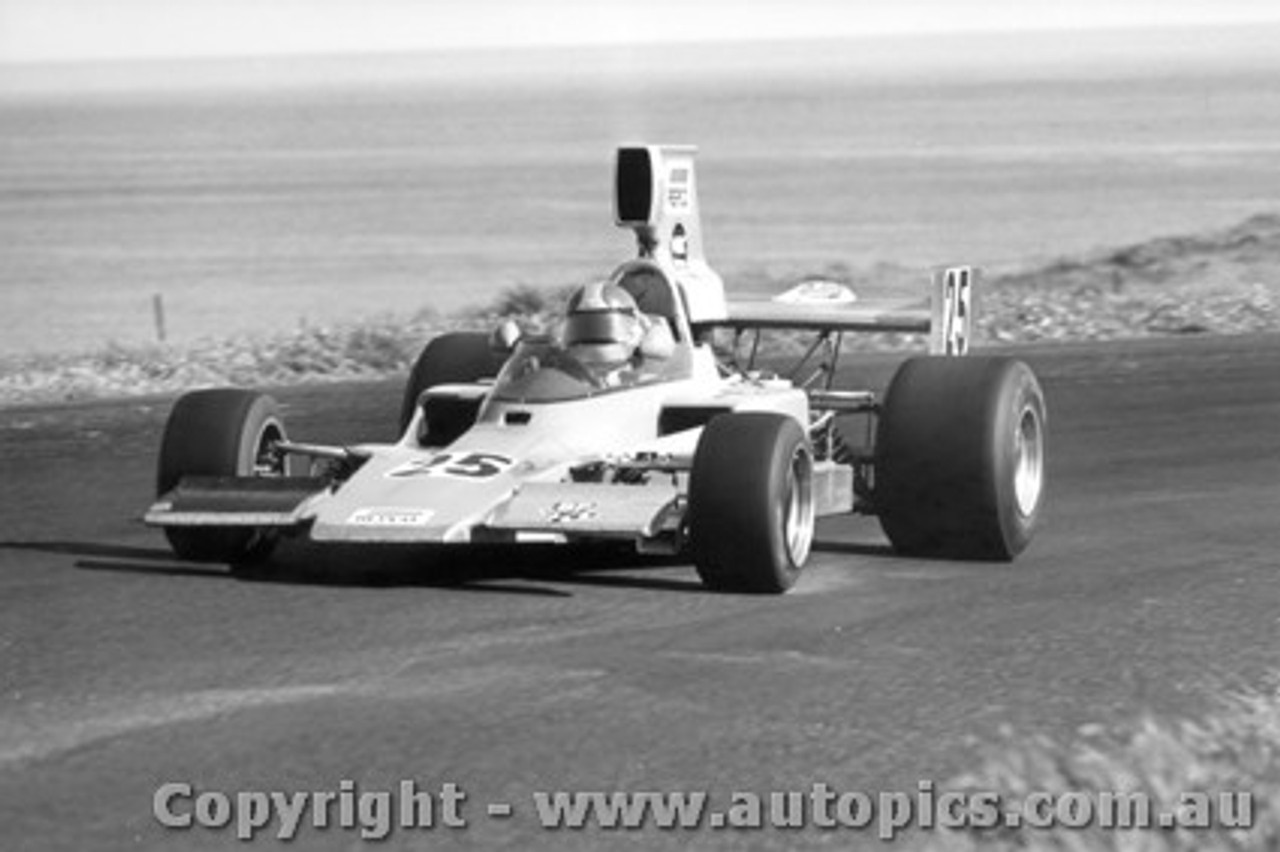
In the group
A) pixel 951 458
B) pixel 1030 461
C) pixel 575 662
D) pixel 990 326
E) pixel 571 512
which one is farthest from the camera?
pixel 990 326

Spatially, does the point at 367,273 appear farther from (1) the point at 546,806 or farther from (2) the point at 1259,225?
(1) the point at 546,806

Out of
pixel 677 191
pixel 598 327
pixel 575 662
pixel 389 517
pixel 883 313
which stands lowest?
pixel 575 662

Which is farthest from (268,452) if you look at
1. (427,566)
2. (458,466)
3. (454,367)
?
(454,367)

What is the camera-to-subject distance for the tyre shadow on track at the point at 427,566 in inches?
530

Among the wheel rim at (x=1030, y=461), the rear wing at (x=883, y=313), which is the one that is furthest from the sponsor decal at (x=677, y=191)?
the wheel rim at (x=1030, y=461)

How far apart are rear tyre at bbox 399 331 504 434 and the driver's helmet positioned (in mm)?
1671

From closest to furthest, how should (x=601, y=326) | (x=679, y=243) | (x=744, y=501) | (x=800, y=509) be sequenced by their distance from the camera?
(x=744, y=501) < (x=800, y=509) < (x=601, y=326) < (x=679, y=243)

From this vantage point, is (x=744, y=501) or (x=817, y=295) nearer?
(x=744, y=501)

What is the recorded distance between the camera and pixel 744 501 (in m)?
12.7

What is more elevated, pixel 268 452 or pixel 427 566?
pixel 268 452

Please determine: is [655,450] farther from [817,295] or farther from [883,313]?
[817,295]

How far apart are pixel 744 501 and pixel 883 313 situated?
3.38 meters

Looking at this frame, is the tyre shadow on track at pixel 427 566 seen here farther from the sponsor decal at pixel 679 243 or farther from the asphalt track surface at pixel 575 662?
the sponsor decal at pixel 679 243

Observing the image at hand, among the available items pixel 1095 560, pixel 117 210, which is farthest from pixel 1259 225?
pixel 117 210
